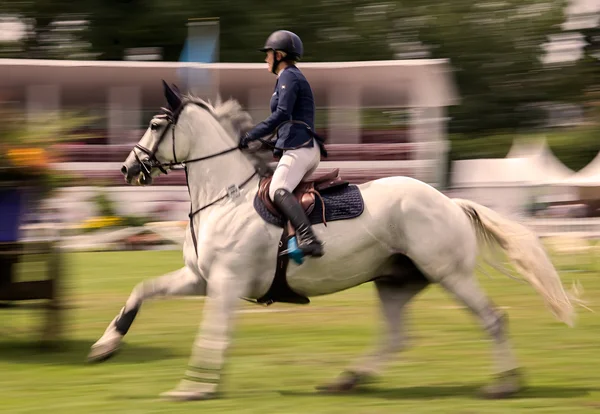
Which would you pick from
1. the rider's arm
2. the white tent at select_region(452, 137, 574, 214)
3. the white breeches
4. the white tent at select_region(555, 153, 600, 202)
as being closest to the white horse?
the white breeches

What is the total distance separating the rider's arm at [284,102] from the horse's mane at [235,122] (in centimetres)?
38

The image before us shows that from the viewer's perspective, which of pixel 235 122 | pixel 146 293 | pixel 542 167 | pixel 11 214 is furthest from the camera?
pixel 542 167

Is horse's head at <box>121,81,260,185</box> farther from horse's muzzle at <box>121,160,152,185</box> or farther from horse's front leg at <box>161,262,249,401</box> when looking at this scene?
horse's front leg at <box>161,262,249,401</box>

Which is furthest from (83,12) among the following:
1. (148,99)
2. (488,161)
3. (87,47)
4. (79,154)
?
(488,161)

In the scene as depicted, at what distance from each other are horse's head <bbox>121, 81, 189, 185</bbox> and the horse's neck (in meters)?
0.14

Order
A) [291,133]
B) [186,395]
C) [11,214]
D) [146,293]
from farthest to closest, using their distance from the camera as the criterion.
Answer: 1. [11,214]
2. [146,293]
3. [291,133]
4. [186,395]

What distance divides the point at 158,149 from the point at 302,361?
2.19 metres

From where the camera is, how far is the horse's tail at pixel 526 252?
24.1ft

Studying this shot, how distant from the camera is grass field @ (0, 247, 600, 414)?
6770 millimetres

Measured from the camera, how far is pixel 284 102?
712 cm

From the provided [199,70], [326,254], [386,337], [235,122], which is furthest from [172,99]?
→ [199,70]

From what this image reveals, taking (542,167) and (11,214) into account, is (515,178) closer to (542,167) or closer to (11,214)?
(542,167)

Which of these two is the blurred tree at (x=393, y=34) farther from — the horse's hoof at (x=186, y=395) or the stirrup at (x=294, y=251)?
the horse's hoof at (x=186, y=395)

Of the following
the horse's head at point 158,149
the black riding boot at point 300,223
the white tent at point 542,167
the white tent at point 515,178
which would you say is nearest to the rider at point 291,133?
the black riding boot at point 300,223
